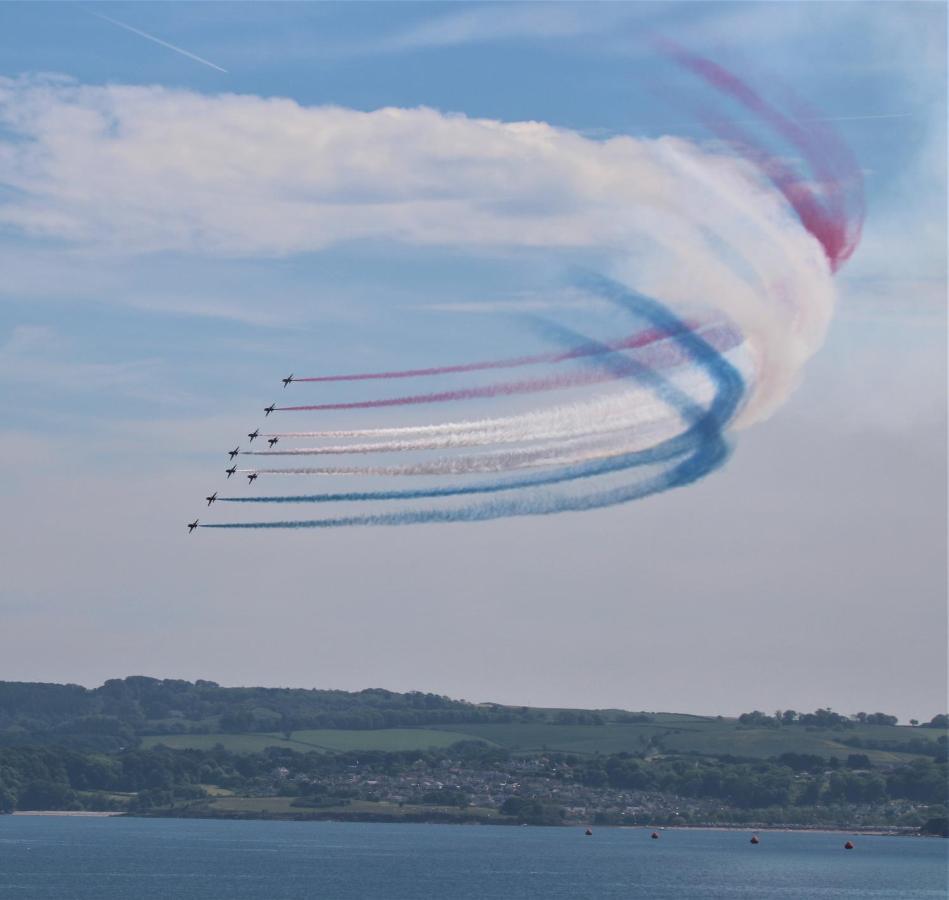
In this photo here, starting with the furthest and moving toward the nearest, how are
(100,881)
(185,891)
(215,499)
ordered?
(100,881), (185,891), (215,499)

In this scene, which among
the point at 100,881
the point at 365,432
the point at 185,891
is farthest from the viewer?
the point at 100,881

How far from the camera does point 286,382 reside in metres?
141

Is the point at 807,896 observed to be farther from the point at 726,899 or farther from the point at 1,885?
the point at 1,885

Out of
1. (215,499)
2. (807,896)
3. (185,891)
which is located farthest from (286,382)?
(807,896)

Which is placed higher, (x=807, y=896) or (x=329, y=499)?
(x=329, y=499)

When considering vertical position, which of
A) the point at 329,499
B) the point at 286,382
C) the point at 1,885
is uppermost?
the point at 286,382

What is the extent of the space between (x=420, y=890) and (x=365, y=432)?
81786mm

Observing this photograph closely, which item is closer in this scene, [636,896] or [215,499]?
[215,499]

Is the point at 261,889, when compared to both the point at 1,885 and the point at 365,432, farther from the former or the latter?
the point at 365,432

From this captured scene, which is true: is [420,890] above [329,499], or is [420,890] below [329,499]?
below

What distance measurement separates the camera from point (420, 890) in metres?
188

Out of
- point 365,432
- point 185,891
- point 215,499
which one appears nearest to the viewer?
point 365,432

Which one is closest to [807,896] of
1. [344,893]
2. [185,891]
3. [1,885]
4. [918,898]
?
[918,898]

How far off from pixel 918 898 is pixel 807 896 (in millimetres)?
12374
